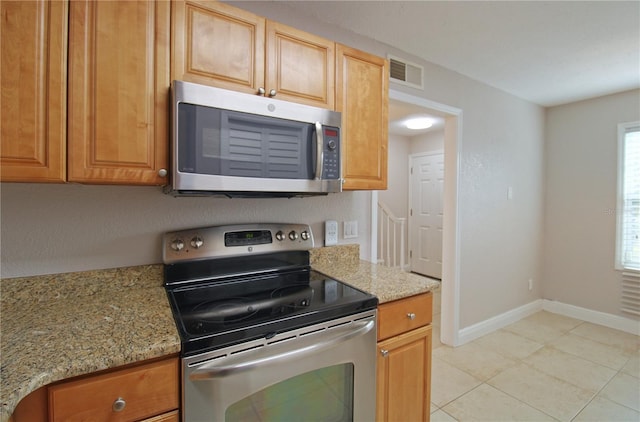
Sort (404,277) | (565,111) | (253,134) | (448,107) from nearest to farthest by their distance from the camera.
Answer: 1. (253,134)
2. (404,277)
3. (448,107)
4. (565,111)

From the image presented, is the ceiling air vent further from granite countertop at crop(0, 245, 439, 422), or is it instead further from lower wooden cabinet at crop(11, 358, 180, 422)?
lower wooden cabinet at crop(11, 358, 180, 422)

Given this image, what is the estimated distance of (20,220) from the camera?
1156mm

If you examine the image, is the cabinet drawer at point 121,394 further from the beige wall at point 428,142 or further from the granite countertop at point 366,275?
the beige wall at point 428,142

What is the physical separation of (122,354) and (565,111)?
439 cm

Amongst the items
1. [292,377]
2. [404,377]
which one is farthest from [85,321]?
[404,377]

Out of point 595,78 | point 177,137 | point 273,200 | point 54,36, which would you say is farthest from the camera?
point 595,78

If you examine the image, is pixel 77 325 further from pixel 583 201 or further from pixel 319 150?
pixel 583 201

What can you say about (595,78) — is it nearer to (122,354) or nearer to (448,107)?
(448,107)

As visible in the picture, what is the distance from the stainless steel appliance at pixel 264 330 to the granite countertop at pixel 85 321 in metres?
0.08

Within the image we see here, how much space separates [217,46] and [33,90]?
0.61 meters

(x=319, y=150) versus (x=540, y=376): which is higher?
(x=319, y=150)

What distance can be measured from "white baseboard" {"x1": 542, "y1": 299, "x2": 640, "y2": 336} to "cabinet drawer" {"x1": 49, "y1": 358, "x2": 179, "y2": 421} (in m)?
4.05

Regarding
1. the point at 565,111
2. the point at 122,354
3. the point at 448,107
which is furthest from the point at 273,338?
the point at 565,111

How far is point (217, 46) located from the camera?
1199 mm
